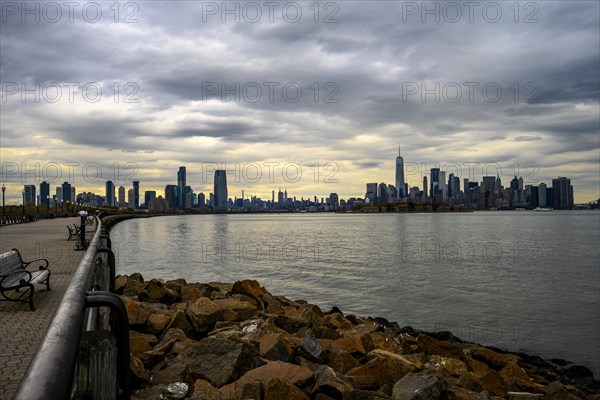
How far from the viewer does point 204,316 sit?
984 cm

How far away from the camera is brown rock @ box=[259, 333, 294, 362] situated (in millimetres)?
7602

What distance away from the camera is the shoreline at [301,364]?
6266 millimetres

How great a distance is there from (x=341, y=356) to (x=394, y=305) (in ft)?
41.2

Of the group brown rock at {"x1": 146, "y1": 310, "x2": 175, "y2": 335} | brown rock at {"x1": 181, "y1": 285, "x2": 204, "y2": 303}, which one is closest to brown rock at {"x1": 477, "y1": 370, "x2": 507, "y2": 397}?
brown rock at {"x1": 146, "y1": 310, "x2": 175, "y2": 335}

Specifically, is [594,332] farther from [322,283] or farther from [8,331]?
[8,331]

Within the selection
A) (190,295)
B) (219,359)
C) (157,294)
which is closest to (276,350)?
(219,359)

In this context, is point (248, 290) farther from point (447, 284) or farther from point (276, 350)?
point (447, 284)

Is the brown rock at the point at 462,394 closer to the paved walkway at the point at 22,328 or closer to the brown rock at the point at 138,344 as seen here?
the brown rock at the point at 138,344

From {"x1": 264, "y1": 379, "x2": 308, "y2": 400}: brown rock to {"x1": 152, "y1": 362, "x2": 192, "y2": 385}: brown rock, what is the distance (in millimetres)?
1166

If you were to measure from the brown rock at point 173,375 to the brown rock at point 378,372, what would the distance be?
2.18 m

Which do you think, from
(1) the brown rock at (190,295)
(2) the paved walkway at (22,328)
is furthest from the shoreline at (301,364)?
(2) the paved walkway at (22,328)

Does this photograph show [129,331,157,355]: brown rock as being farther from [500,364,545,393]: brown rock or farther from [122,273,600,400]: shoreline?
[500,364,545,393]: brown rock

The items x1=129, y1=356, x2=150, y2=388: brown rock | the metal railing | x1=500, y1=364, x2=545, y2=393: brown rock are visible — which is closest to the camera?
the metal railing

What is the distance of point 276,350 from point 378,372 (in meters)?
1.51
